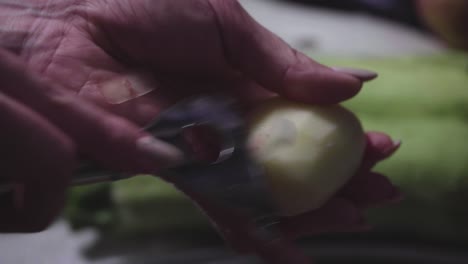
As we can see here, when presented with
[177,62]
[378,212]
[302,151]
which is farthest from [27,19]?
[378,212]

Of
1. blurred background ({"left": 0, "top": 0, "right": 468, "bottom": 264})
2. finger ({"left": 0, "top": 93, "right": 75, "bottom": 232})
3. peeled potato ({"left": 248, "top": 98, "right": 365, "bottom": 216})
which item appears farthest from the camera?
→ blurred background ({"left": 0, "top": 0, "right": 468, "bottom": 264})

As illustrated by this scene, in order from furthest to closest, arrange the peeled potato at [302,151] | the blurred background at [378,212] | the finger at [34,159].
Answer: the blurred background at [378,212], the peeled potato at [302,151], the finger at [34,159]

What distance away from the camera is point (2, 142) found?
0.32m

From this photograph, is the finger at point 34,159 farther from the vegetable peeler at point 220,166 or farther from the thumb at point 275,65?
the thumb at point 275,65

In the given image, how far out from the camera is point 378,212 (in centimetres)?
75

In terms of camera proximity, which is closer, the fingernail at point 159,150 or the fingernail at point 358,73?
the fingernail at point 159,150

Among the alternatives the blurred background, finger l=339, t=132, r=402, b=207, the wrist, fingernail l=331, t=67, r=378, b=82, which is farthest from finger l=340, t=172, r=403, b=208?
the wrist

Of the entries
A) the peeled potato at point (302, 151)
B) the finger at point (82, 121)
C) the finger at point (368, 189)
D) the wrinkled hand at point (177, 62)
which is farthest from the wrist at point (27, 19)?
the finger at point (368, 189)

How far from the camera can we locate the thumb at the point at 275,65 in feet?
1.56

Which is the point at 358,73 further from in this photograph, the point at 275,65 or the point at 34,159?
the point at 34,159

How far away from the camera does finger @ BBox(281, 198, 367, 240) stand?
0.50 meters

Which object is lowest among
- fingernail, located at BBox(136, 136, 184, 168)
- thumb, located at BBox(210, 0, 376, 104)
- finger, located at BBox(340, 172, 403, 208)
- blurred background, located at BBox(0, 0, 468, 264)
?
blurred background, located at BBox(0, 0, 468, 264)

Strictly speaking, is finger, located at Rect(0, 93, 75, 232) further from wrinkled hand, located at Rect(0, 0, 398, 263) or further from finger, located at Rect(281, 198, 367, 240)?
finger, located at Rect(281, 198, 367, 240)

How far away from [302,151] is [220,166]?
0.08m
